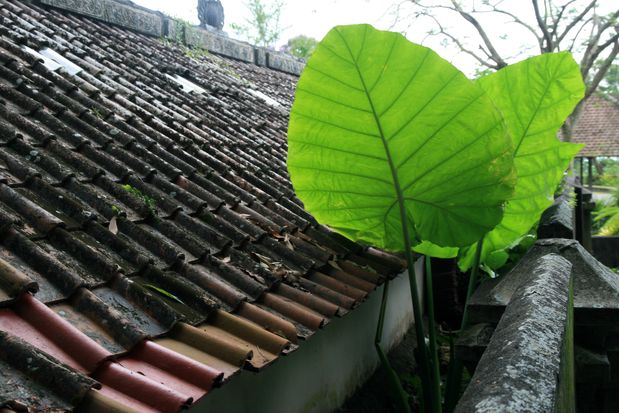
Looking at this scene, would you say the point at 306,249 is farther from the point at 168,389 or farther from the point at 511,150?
the point at 168,389

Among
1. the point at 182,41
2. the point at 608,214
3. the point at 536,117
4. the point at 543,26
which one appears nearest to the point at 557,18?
the point at 543,26

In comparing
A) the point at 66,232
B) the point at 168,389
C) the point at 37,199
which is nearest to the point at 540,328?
the point at 168,389

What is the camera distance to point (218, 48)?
8.65 m

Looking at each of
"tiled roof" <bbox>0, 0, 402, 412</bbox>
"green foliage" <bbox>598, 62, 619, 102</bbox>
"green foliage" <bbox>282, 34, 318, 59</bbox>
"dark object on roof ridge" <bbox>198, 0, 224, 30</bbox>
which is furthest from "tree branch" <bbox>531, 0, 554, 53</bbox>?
"tiled roof" <bbox>0, 0, 402, 412</bbox>

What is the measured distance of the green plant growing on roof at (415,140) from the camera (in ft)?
8.48

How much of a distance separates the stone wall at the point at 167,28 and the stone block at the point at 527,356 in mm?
5431

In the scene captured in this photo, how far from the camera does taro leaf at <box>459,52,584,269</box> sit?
3062 millimetres

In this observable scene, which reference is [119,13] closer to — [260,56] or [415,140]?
[260,56]

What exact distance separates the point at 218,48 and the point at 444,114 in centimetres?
A: 659

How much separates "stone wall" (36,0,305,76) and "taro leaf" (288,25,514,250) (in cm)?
420

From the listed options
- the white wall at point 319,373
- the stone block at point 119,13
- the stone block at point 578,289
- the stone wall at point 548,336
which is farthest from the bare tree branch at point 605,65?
the stone block at point 578,289

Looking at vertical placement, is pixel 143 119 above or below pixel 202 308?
above

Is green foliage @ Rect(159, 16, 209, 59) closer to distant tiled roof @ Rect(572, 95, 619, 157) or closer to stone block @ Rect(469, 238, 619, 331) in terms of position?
stone block @ Rect(469, 238, 619, 331)

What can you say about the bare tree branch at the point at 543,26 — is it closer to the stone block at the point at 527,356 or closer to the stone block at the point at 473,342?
the stone block at the point at 473,342
